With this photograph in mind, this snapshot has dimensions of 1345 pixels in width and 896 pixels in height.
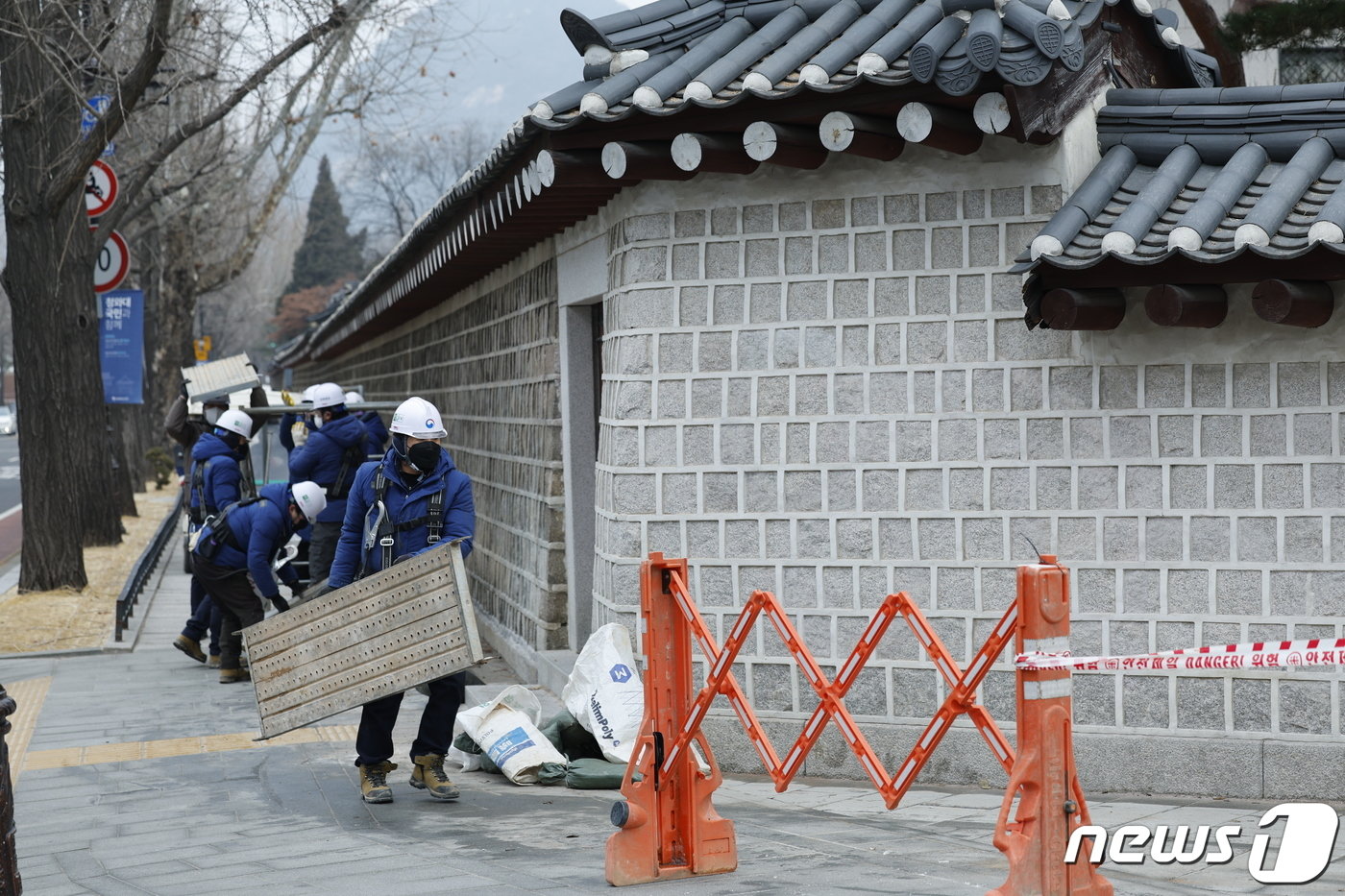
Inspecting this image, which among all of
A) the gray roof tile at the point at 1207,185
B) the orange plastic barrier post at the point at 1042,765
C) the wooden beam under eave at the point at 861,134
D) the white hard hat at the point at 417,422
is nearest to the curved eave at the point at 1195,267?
the gray roof tile at the point at 1207,185

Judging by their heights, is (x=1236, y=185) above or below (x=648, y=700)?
above

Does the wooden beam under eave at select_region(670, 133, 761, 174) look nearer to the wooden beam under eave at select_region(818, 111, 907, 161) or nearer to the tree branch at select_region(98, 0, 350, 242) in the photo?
the wooden beam under eave at select_region(818, 111, 907, 161)

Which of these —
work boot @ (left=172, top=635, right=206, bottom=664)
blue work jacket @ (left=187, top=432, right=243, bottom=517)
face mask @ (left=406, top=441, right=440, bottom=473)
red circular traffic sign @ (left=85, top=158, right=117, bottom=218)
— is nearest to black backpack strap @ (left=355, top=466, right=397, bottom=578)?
face mask @ (left=406, top=441, right=440, bottom=473)

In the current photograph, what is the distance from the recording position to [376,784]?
682cm

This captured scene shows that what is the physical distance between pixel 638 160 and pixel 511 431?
4926 millimetres

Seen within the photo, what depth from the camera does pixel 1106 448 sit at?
262 inches

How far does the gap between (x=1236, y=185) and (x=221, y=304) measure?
256 ft

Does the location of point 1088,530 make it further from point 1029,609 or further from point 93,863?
point 93,863

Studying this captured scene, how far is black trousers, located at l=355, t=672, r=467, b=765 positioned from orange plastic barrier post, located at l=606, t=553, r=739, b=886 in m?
1.76

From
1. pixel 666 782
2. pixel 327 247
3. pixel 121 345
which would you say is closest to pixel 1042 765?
pixel 666 782

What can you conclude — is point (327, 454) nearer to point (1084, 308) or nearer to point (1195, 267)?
point (1084, 308)

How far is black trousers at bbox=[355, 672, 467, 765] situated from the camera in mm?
6750

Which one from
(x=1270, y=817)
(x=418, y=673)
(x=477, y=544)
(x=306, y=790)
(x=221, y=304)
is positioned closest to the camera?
(x=1270, y=817)

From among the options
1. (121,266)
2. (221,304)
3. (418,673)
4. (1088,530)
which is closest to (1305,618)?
(1088,530)
